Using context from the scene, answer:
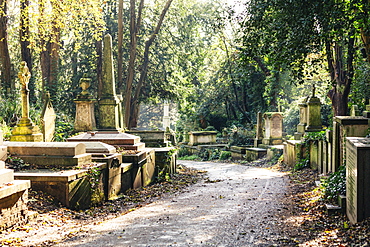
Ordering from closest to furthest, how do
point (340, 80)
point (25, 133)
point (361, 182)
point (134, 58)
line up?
point (361, 182)
point (25, 133)
point (340, 80)
point (134, 58)

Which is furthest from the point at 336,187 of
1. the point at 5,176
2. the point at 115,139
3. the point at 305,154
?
the point at 305,154

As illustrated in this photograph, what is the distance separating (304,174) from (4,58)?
40.3 feet

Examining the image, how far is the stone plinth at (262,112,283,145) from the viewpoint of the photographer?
2123 centimetres

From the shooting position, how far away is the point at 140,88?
19719 millimetres

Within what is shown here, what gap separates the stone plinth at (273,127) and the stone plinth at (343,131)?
479 inches

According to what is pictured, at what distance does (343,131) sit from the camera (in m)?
8.24

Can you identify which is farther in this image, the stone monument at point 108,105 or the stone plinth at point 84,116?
the stone plinth at point 84,116

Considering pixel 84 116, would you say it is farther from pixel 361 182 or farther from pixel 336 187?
pixel 361 182

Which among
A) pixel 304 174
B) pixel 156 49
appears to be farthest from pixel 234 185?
pixel 156 49

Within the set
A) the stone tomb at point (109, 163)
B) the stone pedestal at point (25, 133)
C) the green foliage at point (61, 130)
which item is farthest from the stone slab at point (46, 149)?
the green foliage at point (61, 130)

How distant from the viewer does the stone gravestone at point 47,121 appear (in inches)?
504

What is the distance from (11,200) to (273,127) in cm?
1737

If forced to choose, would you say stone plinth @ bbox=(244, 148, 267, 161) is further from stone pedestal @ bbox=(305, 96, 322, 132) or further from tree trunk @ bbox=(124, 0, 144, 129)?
tree trunk @ bbox=(124, 0, 144, 129)

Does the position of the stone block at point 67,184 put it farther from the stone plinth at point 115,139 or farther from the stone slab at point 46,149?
the stone plinth at point 115,139
